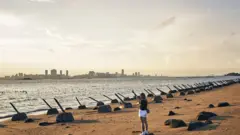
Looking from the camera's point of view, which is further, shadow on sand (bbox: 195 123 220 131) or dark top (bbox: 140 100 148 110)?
shadow on sand (bbox: 195 123 220 131)

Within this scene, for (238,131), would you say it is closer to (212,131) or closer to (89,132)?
(212,131)

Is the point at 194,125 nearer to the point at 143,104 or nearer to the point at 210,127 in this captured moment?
the point at 210,127

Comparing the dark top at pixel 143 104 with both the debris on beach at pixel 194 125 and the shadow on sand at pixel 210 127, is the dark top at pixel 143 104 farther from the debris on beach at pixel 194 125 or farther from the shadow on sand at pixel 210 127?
the shadow on sand at pixel 210 127

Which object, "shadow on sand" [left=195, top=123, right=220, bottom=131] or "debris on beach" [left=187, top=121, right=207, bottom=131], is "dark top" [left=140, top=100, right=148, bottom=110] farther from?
"shadow on sand" [left=195, top=123, right=220, bottom=131]

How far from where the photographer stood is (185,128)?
678 inches

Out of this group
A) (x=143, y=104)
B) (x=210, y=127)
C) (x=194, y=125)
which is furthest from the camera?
(x=210, y=127)

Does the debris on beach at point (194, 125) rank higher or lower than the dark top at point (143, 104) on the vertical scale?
lower

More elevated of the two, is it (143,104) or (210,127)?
(143,104)

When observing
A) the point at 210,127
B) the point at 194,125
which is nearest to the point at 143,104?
the point at 194,125

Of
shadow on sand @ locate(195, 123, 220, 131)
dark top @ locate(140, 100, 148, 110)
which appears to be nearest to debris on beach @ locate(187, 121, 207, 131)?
shadow on sand @ locate(195, 123, 220, 131)

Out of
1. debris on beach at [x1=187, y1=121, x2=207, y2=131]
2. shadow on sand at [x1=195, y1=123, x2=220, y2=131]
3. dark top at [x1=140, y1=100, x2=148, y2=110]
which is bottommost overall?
→ shadow on sand at [x1=195, y1=123, x2=220, y2=131]

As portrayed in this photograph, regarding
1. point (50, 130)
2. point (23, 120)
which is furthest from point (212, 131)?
point (23, 120)

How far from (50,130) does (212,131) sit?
1051 cm

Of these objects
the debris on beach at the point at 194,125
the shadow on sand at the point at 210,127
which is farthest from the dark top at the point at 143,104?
the shadow on sand at the point at 210,127
